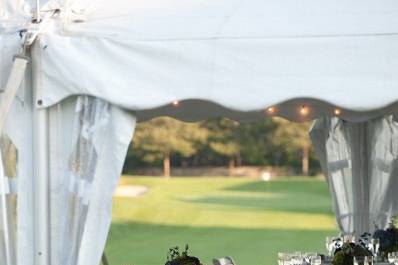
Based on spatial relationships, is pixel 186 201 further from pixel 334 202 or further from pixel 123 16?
pixel 123 16

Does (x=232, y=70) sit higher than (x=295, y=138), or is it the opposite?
(x=232, y=70)

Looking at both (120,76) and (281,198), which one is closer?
(120,76)

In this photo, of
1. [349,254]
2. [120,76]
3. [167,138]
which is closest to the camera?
[120,76]

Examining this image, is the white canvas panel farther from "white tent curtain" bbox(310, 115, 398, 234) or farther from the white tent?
"white tent curtain" bbox(310, 115, 398, 234)

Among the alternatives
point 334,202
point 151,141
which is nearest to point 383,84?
point 334,202

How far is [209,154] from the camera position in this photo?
133 feet

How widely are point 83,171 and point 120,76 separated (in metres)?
0.54

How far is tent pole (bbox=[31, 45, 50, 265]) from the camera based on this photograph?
17.2ft

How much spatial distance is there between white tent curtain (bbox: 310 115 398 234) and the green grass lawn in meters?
12.3

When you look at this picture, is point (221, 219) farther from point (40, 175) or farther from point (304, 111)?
point (40, 175)

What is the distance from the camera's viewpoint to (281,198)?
108ft

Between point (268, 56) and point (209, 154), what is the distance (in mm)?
35742

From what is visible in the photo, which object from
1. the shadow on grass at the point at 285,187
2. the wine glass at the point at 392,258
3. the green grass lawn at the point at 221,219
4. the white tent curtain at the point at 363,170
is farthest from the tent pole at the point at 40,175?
the shadow on grass at the point at 285,187

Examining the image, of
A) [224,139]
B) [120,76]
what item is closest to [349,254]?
[120,76]
